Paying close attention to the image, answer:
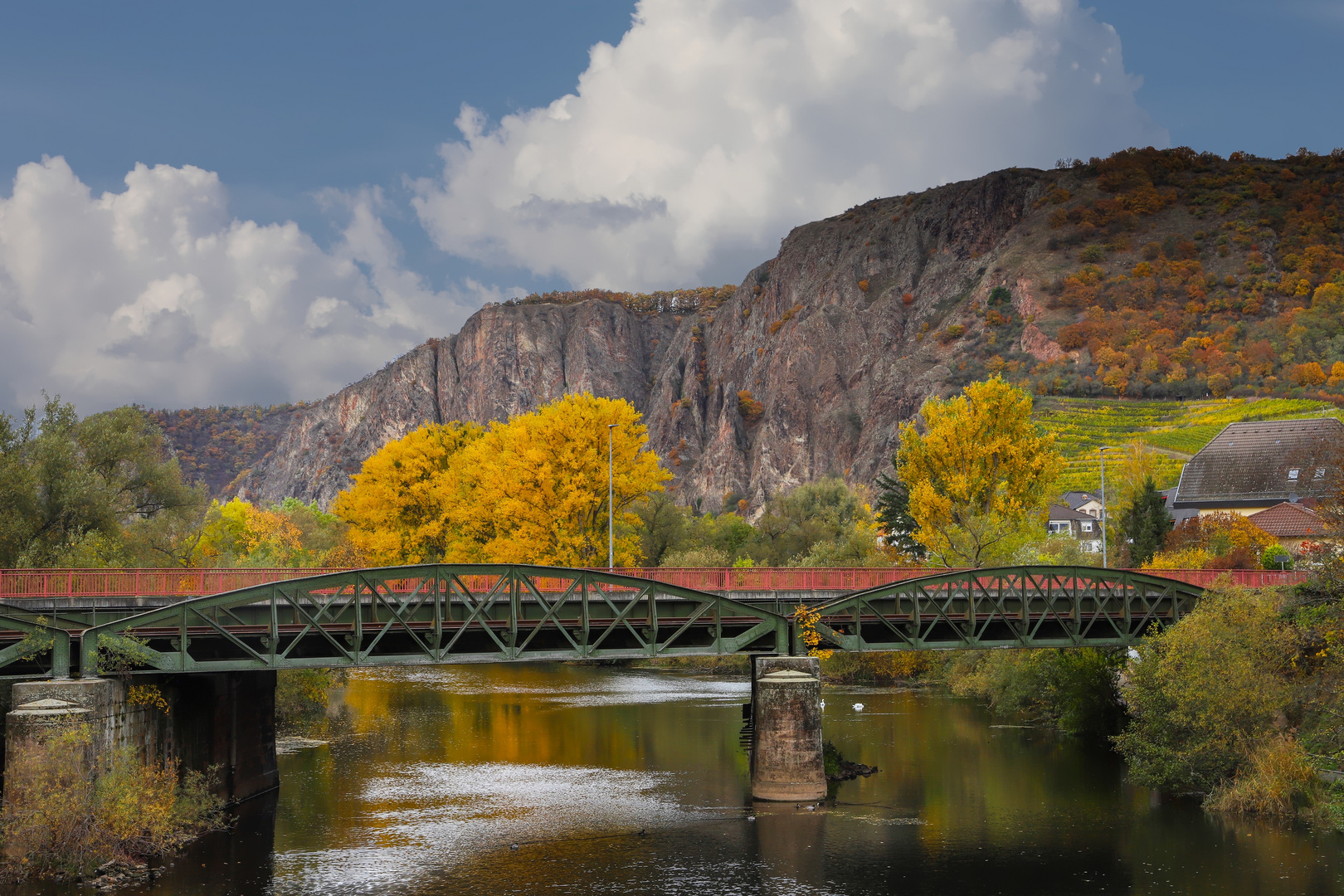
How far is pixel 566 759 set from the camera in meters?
42.6

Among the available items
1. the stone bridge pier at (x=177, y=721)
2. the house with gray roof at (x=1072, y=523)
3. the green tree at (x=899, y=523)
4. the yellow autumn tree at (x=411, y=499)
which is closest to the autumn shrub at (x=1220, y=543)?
the green tree at (x=899, y=523)

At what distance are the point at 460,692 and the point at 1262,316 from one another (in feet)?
432

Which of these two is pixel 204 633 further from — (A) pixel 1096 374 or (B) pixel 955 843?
(A) pixel 1096 374

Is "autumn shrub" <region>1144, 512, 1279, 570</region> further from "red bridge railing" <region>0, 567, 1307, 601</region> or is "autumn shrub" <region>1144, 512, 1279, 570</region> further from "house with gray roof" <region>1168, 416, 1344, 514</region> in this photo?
"house with gray roof" <region>1168, 416, 1344, 514</region>

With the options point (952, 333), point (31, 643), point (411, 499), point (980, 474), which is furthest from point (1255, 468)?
point (952, 333)

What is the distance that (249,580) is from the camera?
3466 centimetres

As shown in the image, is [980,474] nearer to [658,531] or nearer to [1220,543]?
[1220,543]

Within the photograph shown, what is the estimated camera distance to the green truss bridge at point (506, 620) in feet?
97.9

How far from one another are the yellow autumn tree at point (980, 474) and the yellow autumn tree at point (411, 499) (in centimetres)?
2808

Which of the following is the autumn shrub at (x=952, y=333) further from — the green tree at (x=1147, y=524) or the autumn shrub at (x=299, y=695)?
the autumn shrub at (x=299, y=695)

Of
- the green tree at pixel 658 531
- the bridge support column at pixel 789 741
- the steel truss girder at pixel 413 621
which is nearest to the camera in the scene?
the steel truss girder at pixel 413 621

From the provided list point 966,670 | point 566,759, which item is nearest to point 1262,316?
point 966,670

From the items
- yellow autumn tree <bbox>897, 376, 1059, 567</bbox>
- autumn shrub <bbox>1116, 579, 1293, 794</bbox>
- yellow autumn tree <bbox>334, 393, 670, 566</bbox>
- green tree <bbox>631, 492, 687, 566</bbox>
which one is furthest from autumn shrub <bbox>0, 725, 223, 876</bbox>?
green tree <bbox>631, 492, 687, 566</bbox>

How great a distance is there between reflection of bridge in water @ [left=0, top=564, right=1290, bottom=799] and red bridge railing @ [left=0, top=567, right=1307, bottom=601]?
0.36ft
